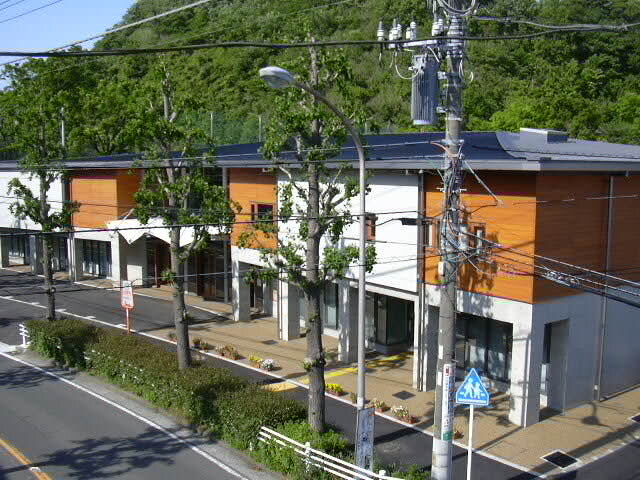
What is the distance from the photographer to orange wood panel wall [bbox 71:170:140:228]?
32031mm

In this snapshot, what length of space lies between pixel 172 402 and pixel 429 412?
6.49 metres

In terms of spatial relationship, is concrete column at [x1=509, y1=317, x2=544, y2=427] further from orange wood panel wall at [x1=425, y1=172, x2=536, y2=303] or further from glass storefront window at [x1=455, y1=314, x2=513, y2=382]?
glass storefront window at [x1=455, y1=314, x2=513, y2=382]

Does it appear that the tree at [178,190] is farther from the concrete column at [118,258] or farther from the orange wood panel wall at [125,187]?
the concrete column at [118,258]

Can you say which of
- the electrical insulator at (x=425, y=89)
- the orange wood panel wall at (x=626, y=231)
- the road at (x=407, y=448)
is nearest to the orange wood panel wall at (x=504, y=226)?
the orange wood panel wall at (x=626, y=231)

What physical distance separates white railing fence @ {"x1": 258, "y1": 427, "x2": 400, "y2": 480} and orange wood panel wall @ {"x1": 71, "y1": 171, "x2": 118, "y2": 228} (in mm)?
21170

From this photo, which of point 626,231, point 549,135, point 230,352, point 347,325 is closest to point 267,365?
point 230,352

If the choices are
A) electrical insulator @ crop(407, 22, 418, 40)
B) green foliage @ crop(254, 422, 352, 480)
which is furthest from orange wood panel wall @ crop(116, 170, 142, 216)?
electrical insulator @ crop(407, 22, 418, 40)

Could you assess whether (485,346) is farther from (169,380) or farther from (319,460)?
(169,380)

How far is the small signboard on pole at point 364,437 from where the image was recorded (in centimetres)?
1220

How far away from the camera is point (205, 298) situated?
100 feet

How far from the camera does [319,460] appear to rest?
12.4 m

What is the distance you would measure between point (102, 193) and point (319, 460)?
24.1m

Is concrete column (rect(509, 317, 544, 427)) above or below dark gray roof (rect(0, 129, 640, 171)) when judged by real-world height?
below

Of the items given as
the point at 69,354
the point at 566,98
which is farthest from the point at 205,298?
the point at 566,98
